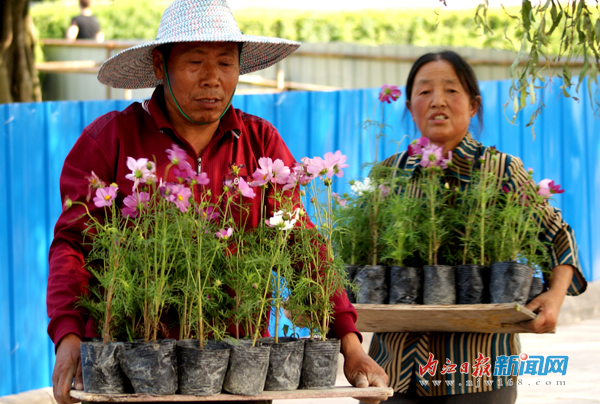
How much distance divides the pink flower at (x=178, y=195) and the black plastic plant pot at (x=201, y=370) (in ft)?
1.12

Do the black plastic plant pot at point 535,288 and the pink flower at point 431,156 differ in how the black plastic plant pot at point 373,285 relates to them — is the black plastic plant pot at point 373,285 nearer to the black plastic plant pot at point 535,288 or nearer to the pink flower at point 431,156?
the pink flower at point 431,156

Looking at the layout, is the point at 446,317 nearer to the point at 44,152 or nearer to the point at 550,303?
the point at 550,303

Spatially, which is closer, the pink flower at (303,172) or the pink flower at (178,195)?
the pink flower at (178,195)

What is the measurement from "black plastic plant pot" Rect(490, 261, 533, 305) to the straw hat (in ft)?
3.57

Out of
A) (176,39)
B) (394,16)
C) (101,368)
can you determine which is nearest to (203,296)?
(101,368)

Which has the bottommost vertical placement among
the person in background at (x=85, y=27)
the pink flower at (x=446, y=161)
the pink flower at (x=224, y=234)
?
the pink flower at (x=224, y=234)

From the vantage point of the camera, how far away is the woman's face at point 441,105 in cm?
280

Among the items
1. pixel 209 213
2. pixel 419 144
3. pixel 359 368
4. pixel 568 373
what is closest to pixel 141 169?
pixel 209 213

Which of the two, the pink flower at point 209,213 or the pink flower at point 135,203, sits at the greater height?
the pink flower at point 135,203

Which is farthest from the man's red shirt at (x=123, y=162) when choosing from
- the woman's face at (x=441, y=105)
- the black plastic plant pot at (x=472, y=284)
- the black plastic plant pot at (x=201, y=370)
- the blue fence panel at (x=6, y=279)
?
the blue fence panel at (x=6, y=279)

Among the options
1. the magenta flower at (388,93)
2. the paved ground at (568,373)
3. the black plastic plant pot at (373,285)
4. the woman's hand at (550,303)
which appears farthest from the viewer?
the paved ground at (568,373)

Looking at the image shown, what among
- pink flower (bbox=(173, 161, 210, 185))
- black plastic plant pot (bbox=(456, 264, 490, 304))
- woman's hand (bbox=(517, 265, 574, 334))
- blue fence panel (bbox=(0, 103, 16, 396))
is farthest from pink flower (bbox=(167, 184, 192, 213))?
blue fence panel (bbox=(0, 103, 16, 396))

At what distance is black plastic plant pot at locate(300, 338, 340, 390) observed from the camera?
5.71 ft

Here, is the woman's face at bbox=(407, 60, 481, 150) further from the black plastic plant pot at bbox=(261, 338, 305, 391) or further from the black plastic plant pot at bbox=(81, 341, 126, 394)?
the black plastic plant pot at bbox=(81, 341, 126, 394)
